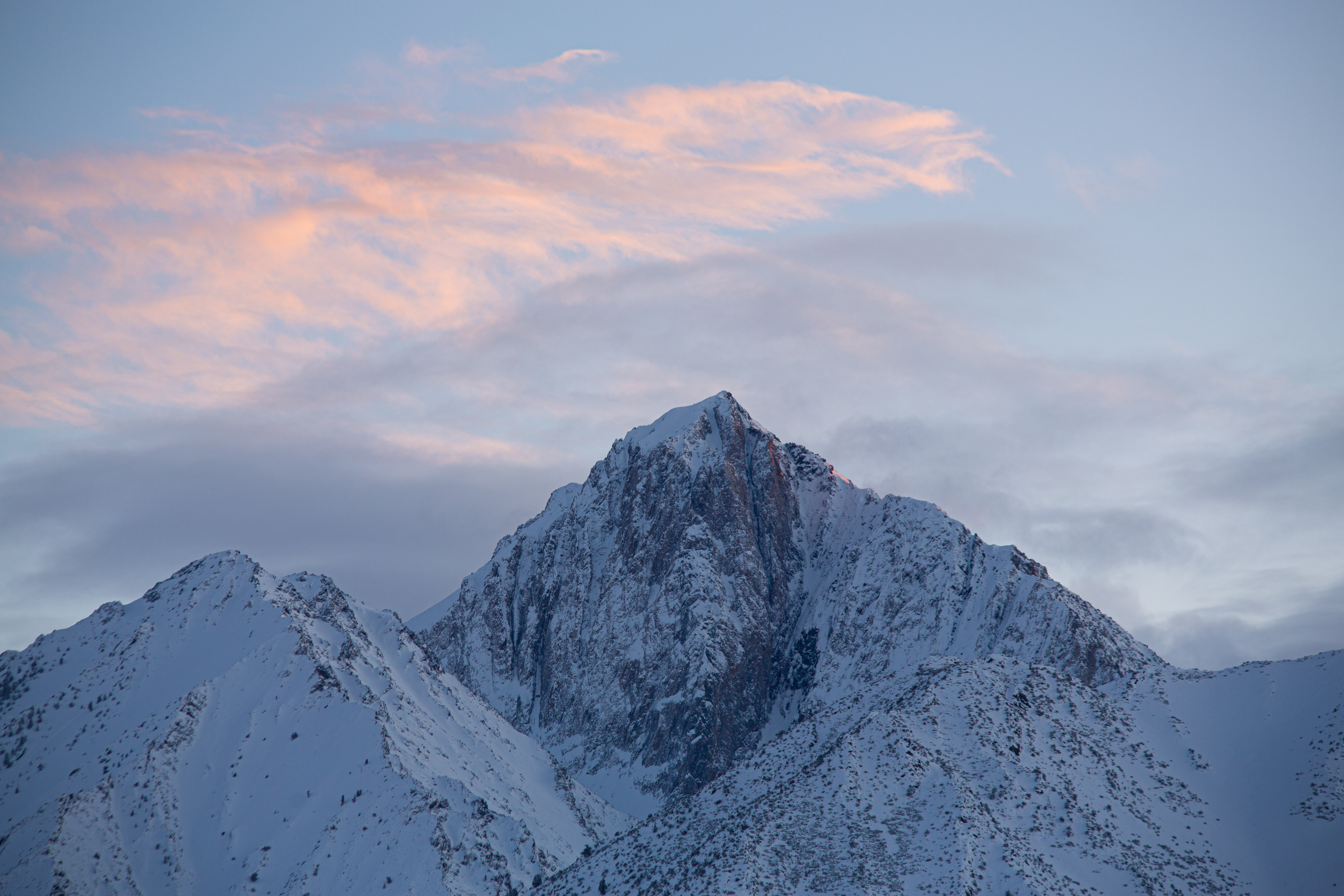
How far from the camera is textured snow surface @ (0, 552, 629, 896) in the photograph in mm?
122938

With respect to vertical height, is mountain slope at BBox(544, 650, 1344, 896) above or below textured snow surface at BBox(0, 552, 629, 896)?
below

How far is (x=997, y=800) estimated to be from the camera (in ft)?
324

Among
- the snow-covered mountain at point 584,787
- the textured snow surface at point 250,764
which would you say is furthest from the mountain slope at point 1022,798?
the textured snow surface at point 250,764

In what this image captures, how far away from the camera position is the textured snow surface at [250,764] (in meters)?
123

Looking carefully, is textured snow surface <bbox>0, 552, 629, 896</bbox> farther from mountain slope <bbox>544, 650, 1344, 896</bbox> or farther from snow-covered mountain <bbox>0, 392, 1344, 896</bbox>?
mountain slope <bbox>544, 650, 1344, 896</bbox>

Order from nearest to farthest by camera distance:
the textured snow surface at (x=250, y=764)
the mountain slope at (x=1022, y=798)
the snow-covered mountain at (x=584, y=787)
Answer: the mountain slope at (x=1022, y=798) → the snow-covered mountain at (x=584, y=787) → the textured snow surface at (x=250, y=764)

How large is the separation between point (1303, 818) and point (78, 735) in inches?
5209

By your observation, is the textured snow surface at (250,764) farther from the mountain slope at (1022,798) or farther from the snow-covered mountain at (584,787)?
the mountain slope at (1022,798)

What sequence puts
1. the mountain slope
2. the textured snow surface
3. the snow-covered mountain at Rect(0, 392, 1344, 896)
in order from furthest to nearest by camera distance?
the textured snow surface < the snow-covered mountain at Rect(0, 392, 1344, 896) < the mountain slope

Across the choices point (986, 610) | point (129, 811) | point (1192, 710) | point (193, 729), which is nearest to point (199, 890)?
point (129, 811)

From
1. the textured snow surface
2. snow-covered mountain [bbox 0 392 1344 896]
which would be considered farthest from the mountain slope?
the textured snow surface

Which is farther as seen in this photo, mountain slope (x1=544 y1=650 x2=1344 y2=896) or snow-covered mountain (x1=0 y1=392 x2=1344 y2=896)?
snow-covered mountain (x1=0 y1=392 x2=1344 y2=896)

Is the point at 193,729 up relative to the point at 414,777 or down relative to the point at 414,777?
up

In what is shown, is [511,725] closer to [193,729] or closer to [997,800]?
[193,729]
